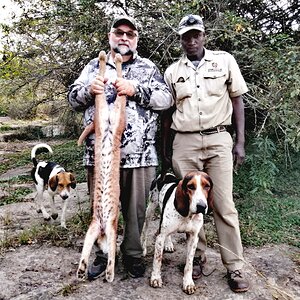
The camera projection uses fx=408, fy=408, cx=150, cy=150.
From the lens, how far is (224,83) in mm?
3613

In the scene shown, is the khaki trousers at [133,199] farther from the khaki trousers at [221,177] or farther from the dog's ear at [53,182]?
the dog's ear at [53,182]

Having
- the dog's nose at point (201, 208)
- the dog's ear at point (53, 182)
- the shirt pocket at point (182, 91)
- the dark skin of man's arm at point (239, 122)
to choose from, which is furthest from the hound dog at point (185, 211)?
the dog's ear at point (53, 182)

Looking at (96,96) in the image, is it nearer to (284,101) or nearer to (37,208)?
(284,101)

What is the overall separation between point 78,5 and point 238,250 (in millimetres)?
5037

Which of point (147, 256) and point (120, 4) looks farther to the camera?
point (120, 4)

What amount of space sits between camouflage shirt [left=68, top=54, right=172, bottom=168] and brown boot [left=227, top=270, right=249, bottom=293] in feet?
4.01

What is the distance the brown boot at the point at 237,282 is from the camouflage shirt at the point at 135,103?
122cm

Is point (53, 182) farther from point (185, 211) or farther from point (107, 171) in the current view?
point (185, 211)

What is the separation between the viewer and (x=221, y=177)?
363cm

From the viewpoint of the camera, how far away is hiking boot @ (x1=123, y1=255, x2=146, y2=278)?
12.5ft

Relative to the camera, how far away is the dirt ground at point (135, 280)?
11.6 feet

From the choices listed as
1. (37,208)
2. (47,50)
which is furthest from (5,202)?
(47,50)

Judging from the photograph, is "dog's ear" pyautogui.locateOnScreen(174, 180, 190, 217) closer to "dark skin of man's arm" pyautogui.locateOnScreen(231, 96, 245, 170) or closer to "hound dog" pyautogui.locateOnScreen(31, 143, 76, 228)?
"dark skin of man's arm" pyautogui.locateOnScreen(231, 96, 245, 170)

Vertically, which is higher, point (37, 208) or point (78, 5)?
point (78, 5)
